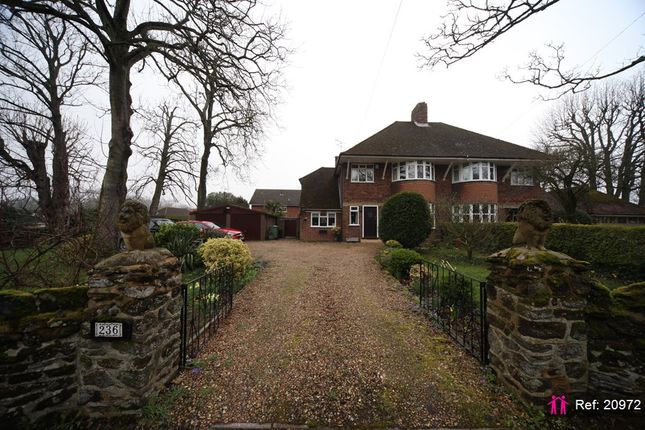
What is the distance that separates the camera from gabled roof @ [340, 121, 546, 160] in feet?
55.9

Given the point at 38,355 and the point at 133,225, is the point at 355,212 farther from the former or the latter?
the point at 38,355

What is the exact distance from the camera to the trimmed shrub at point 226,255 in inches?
275

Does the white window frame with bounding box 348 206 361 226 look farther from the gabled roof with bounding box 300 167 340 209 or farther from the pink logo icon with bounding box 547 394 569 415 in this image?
the pink logo icon with bounding box 547 394 569 415

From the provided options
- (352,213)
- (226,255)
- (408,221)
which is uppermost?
(352,213)

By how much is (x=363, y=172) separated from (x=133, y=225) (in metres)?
16.4

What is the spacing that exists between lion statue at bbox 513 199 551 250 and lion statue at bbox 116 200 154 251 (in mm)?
4367

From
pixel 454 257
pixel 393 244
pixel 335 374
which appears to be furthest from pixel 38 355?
pixel 454 257

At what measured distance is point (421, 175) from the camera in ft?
55.5

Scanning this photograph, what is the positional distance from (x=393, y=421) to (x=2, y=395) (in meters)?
3.63

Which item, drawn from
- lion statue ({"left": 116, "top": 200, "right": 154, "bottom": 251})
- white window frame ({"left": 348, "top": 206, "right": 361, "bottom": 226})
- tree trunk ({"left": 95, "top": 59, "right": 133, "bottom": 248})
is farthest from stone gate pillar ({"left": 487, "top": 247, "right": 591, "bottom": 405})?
white window frame ({"left": 348, "top": 206, "right": 361, "bottom": 226})

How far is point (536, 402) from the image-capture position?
2.54 m

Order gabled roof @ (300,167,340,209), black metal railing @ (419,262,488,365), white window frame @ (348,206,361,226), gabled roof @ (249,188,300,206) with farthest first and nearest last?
1. gabled roof @ (249,188,300,206)
2. gabled roof @ (300,167,340,209)
3. white window frame @ (348,206,361,226)
4. black metal railing @ (419,262,488,365)

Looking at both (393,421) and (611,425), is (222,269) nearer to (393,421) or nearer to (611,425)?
(393,421)

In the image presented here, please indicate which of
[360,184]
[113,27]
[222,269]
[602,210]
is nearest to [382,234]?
[360,184]
